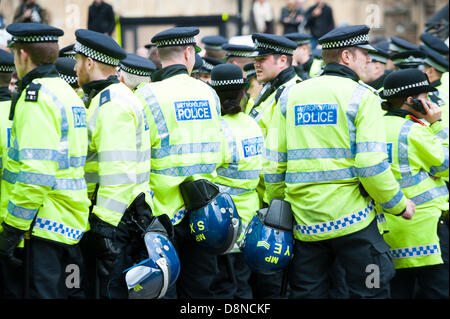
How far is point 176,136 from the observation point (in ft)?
18.3

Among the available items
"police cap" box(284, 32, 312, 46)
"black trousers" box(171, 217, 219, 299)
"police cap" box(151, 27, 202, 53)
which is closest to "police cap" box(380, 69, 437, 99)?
"police cap" box(151, 27, 202, 53)

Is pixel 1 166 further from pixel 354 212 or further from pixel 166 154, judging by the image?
pixel 354 212

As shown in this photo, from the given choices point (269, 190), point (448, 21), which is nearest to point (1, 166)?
point (269, 190)

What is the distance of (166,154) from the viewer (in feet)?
18.3

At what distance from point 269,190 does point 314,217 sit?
20.2 inches

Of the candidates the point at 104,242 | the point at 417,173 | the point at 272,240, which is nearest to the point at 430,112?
the point at 417,173

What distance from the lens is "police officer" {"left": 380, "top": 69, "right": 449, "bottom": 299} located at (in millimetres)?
6270

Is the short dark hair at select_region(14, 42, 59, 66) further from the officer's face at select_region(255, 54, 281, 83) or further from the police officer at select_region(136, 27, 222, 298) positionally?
the officer's face at select_region(255, 54, 281, 83)

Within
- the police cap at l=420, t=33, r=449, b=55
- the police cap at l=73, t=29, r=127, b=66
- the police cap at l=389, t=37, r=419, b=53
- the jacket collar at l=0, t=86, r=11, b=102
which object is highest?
the police cap at l=73, t=29, r=127, b=66

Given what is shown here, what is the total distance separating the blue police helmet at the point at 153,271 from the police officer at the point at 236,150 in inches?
54.5

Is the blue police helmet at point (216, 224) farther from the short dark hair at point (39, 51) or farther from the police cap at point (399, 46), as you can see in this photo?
the police cap at point (399, 46)

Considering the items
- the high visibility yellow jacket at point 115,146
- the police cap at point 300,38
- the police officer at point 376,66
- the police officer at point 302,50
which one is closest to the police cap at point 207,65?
the police officer at point 302,50

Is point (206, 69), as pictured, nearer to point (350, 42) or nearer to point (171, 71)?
point (171, 71)

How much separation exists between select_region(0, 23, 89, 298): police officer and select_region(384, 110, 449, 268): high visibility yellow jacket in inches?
105
